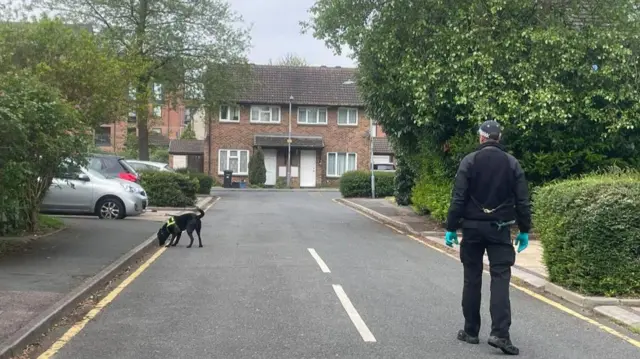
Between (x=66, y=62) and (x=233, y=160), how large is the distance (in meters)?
34.3

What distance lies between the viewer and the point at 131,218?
1933cm

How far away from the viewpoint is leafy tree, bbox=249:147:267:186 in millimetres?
46375

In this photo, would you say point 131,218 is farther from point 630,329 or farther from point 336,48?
point 630,329

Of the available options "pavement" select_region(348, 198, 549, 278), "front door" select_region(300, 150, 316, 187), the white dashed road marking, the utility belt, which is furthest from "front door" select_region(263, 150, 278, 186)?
the utility belt

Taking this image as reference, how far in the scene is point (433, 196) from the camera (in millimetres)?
19625

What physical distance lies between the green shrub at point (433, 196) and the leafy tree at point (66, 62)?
356 inches

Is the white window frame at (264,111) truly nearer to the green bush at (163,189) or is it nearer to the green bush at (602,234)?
the green bush at (163,189)

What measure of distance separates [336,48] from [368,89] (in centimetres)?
155

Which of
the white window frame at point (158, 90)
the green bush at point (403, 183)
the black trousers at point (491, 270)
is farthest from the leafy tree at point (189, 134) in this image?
the black trousers at point (491, 270)

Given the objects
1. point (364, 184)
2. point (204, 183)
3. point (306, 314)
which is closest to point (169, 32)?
point (204, 183)

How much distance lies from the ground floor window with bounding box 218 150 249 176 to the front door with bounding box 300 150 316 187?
4.00 m

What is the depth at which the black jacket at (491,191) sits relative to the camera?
249 inches

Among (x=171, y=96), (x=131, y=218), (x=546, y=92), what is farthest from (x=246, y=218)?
(x=171, y=96)

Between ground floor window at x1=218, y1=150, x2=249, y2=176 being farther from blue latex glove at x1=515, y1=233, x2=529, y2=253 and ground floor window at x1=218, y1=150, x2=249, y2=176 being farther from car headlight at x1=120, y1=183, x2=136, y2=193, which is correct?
blue latex glove at x1=515, y1=233, x2=529, y2=253
